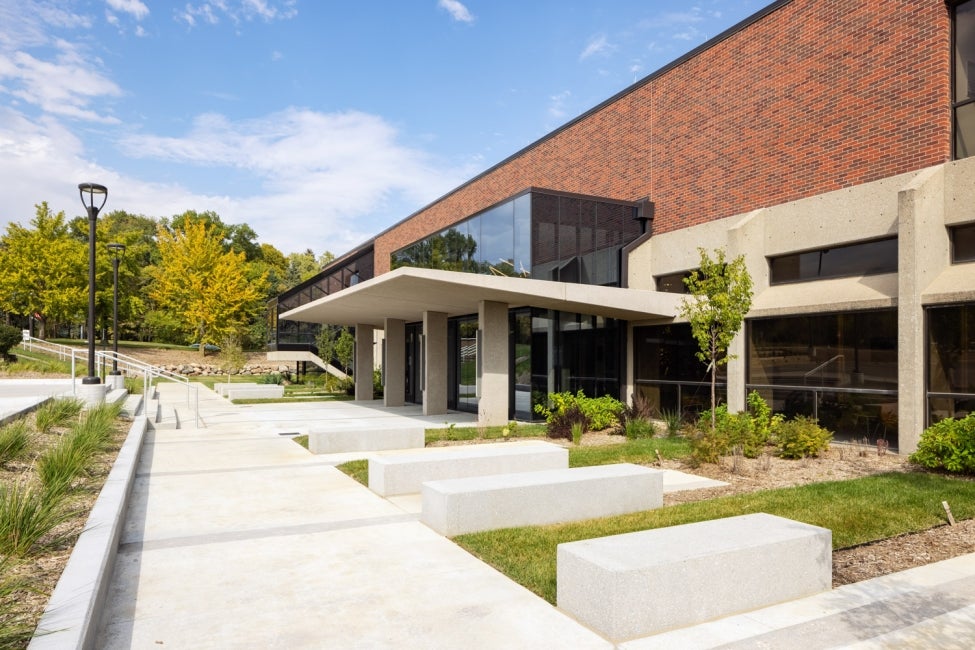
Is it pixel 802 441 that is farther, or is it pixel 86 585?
pixel 802 441

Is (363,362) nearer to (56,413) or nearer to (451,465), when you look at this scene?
(56,413)

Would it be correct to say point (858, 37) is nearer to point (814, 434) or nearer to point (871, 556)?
point (814, 434)

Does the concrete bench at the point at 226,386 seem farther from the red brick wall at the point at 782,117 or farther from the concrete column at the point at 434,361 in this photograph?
the red brick wall at the point at 782,117

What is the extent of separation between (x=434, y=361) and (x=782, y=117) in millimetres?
11695

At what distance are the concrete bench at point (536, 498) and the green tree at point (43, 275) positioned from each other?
4365 cm

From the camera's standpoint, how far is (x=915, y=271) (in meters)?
11.4

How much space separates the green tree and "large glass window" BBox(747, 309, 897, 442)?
43.2 m

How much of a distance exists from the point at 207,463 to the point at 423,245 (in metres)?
12.2

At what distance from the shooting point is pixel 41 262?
42.3 m

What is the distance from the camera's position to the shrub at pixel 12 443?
7.69m

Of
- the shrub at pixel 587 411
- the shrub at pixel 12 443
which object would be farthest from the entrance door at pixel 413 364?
the shrub at pixel 12 443

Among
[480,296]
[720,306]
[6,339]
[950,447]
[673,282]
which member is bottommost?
[950,447]

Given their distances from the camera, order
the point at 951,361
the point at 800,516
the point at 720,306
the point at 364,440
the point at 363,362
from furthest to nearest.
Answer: the point at 363,362 → the point at 364,440 → the point at 720,306 → the point at 951,361 → the point at 800,516

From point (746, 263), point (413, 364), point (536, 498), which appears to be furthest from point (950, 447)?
point (413, 364)
